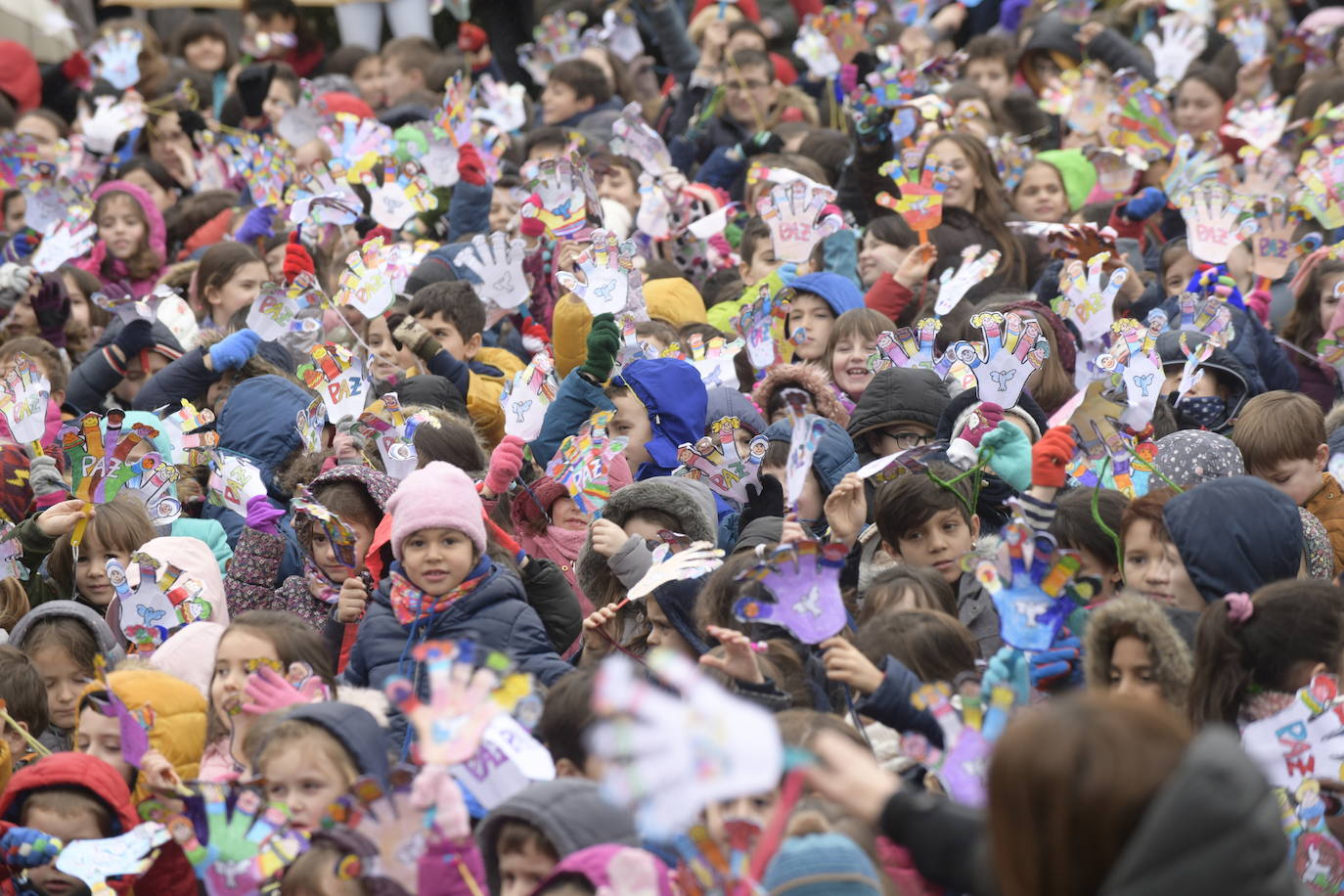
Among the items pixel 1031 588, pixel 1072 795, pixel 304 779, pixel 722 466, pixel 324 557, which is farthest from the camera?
pixel 722 466

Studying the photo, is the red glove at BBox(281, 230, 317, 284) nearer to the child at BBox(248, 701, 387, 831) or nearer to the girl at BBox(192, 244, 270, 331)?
the girl at BBox(192, 244, 270, 331)

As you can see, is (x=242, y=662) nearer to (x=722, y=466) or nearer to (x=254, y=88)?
(x=722, y=466)

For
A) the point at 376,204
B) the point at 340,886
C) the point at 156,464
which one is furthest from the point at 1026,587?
the point at 376,204

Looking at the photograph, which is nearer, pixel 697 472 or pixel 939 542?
pixel 939 542

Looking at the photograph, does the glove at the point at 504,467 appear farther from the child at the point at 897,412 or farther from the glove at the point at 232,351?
the glove at the point at 232,351

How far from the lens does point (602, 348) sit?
587 centimetres

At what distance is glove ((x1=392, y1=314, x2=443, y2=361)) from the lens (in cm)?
678

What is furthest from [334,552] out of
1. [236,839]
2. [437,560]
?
[236,839]

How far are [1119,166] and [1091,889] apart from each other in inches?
261

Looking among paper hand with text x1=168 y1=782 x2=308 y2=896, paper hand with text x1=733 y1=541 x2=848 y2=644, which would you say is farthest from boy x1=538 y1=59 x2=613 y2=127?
paper hand with text x1=168 y1=782 x2=308 y2=896

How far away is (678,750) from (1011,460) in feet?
9.87

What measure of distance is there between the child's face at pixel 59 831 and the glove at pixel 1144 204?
5.07 m

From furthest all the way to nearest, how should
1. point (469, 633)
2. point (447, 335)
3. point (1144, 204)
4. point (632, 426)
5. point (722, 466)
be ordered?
point (1144, 204), point (447, 335), point (632, 426), point (722, 466), point (469, 633)

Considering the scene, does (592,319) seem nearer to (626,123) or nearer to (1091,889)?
(626,123)
